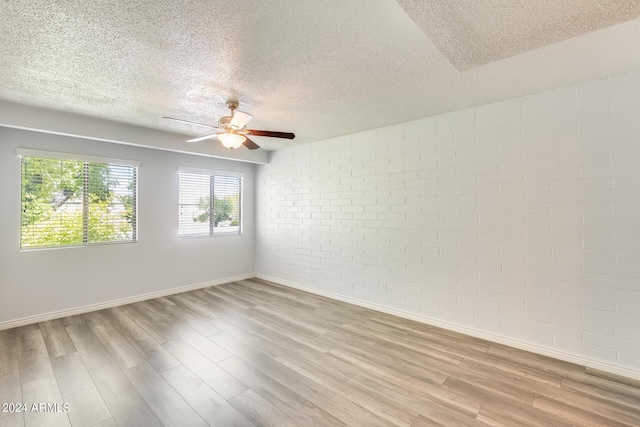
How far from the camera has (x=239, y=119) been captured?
2.76 m

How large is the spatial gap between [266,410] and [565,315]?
2894 mm

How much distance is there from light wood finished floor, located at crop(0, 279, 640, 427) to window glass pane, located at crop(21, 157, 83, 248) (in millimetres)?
1130

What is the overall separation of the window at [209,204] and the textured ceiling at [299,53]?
197 cm

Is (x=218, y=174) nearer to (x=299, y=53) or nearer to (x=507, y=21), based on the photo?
(x=299, y=53)

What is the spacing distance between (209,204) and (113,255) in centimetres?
177

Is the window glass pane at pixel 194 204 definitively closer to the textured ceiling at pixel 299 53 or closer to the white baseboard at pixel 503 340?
the textured ceiling at pixel 299 53

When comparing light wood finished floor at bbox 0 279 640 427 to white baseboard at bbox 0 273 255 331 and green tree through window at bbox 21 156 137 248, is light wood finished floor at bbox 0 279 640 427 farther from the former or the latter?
green tree through window at bbox 21 156 137 248

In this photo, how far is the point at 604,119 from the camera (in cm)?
260

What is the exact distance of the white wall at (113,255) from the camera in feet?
11.6

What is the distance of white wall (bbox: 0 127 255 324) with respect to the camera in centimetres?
353

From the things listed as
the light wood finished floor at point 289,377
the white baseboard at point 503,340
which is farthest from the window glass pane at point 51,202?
the white baseboard at point 503,340

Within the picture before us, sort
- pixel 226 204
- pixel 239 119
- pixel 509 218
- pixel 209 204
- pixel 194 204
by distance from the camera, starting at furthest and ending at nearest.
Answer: pixel 226 204
pixel 209 204
pixel 194 204
pixel 509 218
pixel 239 119

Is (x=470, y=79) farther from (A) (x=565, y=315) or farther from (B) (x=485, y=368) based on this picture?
(B) (x=485, y=368)

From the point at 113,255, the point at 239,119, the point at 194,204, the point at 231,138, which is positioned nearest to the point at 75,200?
the point at 113,255
